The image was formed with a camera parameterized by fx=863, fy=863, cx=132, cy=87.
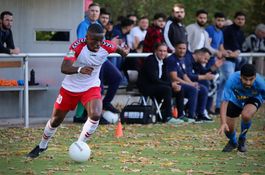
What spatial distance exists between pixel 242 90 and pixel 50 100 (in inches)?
240

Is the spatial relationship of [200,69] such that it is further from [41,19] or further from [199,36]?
[41,19]

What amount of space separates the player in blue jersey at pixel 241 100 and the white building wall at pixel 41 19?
234 inches

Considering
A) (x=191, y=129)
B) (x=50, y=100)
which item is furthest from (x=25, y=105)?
(x=191, y=129)

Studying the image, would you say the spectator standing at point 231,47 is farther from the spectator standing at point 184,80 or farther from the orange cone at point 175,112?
the orange cone at point 175,112

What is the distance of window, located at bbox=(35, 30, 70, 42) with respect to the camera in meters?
18.8

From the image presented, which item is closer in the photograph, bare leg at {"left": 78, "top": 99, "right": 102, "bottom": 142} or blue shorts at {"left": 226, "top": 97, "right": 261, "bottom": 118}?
bare leg at {"left": 78, "top": 99, "right": 102, "bottom": 142}

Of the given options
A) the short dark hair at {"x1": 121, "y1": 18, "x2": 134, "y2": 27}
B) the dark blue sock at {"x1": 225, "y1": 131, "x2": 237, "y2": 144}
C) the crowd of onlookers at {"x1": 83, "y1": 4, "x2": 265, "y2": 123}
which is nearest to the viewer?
the dark blue sock at {"x1": 225, "y1": 131, "x2": 237, "y2": 144}

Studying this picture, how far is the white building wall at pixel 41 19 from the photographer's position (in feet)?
60.3

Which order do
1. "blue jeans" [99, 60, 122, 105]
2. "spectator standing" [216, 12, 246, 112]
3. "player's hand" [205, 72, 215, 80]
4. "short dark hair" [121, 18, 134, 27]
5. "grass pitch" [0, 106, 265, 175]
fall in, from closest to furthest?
"grass pitch" [0, 106, 265, 175], "blue jeans" [99, 60, 122, 105], "player's hand" [205, 72, 215, 80], "spectator standing" [216, 12, 246, 112], "short dark hair" [121, 18, 134, 27]

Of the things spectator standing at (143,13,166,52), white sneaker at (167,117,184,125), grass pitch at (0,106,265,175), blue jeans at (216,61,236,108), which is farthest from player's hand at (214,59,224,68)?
grass pitch at (0,106,265,175)

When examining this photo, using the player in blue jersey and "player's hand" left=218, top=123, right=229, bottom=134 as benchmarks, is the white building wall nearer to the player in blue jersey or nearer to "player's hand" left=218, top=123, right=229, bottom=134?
the player in blue jersey

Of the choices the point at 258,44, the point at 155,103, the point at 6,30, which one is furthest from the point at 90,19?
the point at 258,44

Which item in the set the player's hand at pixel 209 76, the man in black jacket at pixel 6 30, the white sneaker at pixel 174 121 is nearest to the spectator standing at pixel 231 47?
the player's hand at pixel 209 76

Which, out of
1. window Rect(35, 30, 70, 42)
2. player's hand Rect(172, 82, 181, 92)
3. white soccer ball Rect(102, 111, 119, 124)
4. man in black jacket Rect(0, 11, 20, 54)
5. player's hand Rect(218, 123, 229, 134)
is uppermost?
man in black jacket Rect(0, 11, 20, 54)
